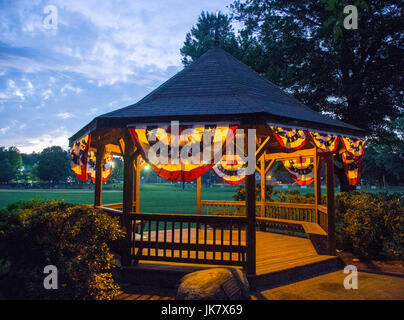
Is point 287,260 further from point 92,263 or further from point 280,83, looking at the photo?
point 280,83

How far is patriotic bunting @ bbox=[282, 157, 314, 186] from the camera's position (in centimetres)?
1034

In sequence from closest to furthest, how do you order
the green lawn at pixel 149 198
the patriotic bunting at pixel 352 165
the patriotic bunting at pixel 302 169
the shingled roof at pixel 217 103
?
1. the shingled roof at pixel 217 103
2. the patriotic bunting at pixel 352 165
3. the patriotic bunting at pixel 302 169
4. the green lawn at pixel 149 198

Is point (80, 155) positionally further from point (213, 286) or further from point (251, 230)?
point (213, 286)

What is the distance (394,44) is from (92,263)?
15.9 m

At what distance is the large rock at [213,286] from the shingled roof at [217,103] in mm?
2908

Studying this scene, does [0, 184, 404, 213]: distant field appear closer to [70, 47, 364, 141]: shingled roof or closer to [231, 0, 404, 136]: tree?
[70, 47, 364, 141]: shingled roof

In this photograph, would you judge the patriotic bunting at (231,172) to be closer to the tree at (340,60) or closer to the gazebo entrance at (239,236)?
the gazebo entrance at (239,236)

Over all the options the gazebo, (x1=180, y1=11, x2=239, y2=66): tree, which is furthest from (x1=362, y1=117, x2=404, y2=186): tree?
the gazebo

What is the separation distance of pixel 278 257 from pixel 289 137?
3.08 metres

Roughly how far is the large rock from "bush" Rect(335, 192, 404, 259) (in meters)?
4.83

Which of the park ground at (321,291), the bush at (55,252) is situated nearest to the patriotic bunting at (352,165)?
the park ground at (321,291)

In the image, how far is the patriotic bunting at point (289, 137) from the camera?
18.7 feet

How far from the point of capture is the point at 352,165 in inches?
325

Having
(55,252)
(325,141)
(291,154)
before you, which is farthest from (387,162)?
(55,252)
